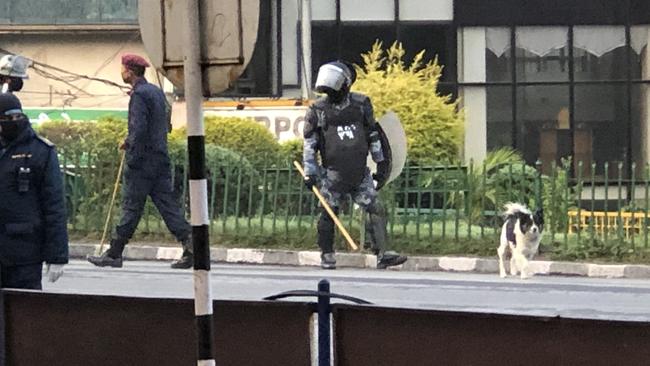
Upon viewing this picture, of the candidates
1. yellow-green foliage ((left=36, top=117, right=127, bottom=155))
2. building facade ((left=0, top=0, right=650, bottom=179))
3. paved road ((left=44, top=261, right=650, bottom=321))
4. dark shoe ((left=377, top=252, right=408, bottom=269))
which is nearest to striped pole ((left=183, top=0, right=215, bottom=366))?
paved road ((left=44, top=261, right=650, bottom=321))

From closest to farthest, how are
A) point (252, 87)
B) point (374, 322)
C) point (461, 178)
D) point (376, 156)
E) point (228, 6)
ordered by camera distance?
1. point (228, 6)
2. point (374, 322)
3. point (376, 156)
4. point (461, 178)
5. point (252, 87)

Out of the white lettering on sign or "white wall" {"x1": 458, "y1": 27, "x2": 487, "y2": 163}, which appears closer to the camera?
the white lettering on sign

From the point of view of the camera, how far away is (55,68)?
26297 mm

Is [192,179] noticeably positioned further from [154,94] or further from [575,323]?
[154,94]

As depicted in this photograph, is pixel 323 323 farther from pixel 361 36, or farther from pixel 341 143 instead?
pixel 361 36

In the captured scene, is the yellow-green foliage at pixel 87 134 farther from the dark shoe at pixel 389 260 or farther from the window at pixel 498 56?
the window at pixel 498 56

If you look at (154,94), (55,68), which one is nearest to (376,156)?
(154,94)

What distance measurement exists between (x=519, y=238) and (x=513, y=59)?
12.1 m

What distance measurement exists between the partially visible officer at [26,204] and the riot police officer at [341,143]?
5.24 m

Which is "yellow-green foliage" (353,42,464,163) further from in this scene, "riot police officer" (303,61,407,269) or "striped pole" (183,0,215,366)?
"striped pole" (183,0,215,366)

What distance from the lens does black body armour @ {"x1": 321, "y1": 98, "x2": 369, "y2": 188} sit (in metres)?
12.9

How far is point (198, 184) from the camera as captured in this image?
5.39 m

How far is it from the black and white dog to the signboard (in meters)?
8.52

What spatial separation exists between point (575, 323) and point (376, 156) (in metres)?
7.73
